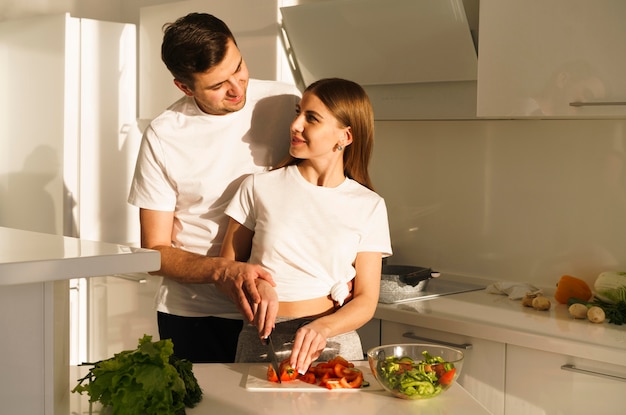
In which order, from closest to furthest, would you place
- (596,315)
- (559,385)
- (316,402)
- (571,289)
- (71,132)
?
(316,402)
(559,385)
(596,315)
(571,289)
(71,132)

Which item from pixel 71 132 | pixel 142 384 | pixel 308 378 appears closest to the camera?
pixel 142 384

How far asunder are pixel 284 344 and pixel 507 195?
1313 millimetres

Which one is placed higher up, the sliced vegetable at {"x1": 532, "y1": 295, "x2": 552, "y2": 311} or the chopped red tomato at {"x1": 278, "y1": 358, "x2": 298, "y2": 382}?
the sliced vegetable at {"x1": 532, "y1": 295, "x2": 552, "y2": 311}

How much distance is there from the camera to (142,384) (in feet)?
4.98

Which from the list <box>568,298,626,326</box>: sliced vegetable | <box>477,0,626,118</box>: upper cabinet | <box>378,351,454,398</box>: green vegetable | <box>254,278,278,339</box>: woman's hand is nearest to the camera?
<box>378,351,454,398</box>: green vegetable

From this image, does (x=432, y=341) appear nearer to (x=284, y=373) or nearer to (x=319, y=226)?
(x=319, y=226)

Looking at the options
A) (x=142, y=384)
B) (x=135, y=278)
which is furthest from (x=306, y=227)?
(x=135, y=278)

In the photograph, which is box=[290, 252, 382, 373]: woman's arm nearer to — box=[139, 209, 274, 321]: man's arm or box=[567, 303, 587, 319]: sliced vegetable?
box=[139, 209, 274, 321]: man's arm

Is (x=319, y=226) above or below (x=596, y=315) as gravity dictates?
above

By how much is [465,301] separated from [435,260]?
463 mm

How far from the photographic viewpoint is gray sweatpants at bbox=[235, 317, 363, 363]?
6.33ft

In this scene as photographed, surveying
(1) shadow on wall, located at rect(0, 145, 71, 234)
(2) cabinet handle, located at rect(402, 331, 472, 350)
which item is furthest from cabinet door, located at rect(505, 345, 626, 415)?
(1) shadow on wall, located at rect(0, 145, 71, 234)

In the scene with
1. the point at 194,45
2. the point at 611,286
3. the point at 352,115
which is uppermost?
the point at 194,45

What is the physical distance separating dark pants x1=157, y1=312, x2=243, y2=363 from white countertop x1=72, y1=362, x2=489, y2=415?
46 cm
